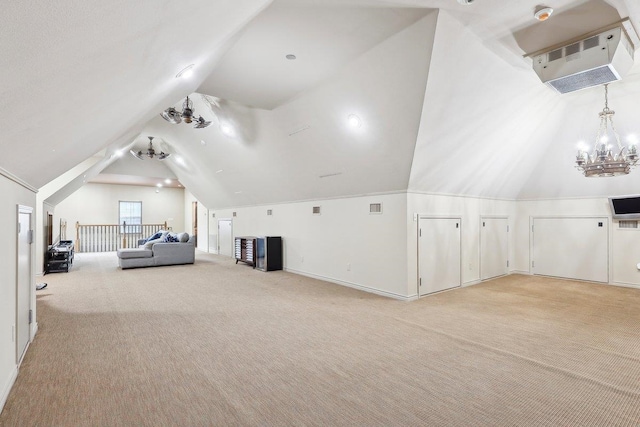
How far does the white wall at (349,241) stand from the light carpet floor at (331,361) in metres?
0.52

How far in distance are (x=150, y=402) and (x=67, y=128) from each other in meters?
2.08

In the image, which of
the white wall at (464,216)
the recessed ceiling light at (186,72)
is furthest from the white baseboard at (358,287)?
the recessed ceiling light at (186,72)

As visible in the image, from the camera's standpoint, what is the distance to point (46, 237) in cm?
823

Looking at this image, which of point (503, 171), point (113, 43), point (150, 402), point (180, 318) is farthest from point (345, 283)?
point (113, 43)

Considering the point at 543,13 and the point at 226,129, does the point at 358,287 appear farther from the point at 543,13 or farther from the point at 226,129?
the point at 543,13

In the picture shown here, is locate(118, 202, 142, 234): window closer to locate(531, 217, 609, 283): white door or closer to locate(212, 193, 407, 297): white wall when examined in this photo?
locate(212, 193, 407, 297): white wall

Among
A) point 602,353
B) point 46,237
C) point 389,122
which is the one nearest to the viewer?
point 602,353

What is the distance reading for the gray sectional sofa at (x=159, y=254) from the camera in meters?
8.60

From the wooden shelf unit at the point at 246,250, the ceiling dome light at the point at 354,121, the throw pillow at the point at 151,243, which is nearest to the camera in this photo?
the ceiling dome light at the point at 354,121

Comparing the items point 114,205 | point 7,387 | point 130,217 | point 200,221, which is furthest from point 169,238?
point 7,387

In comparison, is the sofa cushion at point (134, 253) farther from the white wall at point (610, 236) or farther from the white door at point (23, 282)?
the white wall at point (610, 236)

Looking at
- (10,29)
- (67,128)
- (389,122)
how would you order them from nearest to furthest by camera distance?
(10,29) < (67,128) < (389,122)

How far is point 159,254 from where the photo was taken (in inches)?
352

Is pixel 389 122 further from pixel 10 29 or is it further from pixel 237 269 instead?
pixel 237 269
